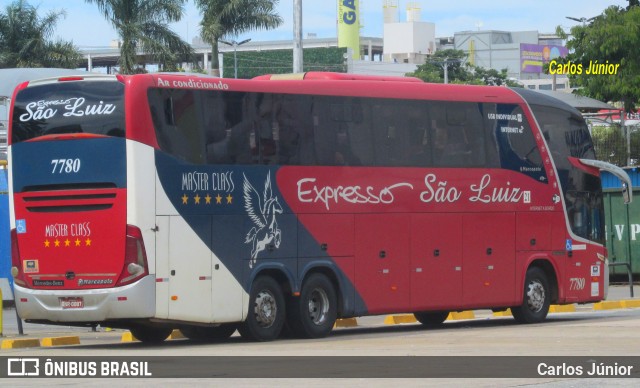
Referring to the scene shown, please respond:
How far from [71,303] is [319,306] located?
4.25 metres

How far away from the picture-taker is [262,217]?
766 inches

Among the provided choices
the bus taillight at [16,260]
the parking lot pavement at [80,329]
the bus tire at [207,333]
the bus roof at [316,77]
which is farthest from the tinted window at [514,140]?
the bus taillight at [16,260]

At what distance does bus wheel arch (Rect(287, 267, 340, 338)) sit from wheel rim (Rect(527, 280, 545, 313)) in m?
4.69

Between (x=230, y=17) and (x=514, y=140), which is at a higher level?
(x=230, y=17)

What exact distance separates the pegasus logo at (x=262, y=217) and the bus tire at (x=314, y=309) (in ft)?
3.11

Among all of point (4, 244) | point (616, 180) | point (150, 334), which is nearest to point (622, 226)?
point (616, 180)

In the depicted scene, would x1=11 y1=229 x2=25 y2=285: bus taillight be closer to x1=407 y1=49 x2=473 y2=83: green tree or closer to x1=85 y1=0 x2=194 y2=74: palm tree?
x1=85 y1=0 x2=194 y2=74: palm tree

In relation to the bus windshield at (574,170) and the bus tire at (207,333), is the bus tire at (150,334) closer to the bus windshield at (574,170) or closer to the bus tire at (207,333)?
the bus tire at (207,333)

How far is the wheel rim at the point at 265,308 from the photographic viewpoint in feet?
63.7

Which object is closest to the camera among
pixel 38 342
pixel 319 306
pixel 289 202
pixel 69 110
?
pixel 69 110

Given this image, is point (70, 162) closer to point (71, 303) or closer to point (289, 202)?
point (71, 303)

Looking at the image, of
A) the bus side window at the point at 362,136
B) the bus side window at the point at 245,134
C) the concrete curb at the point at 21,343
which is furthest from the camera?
the bus side window at the point at 362,136

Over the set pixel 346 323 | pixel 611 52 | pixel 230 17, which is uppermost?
pixel 230 17
